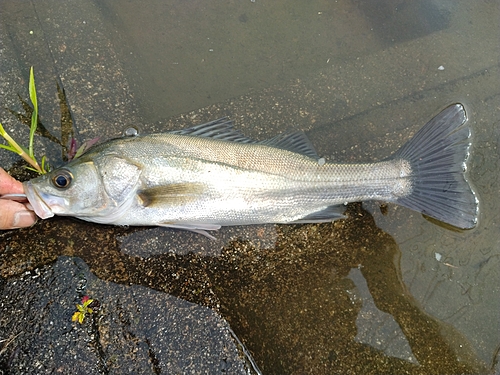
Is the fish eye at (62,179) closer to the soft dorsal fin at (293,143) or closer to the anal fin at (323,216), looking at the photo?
the soft dorsal fin at (293,143)

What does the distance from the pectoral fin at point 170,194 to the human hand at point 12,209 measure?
2.78 feet

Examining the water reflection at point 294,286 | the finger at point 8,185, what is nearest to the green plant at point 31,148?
the finger at point 8,185

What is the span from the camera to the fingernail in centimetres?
267

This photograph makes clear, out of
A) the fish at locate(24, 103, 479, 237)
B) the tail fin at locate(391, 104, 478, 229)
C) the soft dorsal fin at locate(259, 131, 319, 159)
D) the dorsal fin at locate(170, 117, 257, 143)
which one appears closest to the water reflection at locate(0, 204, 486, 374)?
the fish at locate(24, 103, 479, 237)

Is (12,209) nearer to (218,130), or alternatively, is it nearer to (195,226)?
(195,226)

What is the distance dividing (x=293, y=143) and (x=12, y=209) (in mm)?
2102

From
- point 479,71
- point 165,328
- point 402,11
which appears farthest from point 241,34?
point 165,328

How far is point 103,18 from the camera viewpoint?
3.55m

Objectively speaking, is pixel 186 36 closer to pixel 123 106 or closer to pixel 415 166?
pixel 123 106

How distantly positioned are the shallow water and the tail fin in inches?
14.5

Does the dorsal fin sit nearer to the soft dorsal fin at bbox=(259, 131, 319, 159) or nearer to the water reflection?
the soft dorsal fin at bbox=(259, 131, 319, 159)

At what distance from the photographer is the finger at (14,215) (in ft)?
8.57

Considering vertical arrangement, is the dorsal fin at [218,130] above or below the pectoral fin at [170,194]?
above

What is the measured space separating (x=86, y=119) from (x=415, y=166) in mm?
2689
